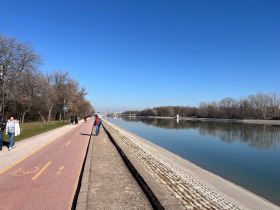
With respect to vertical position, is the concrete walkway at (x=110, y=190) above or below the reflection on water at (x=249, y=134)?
above

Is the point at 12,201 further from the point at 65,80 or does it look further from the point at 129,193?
the point at 65,80

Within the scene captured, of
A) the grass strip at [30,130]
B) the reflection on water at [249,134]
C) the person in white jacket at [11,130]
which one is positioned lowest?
the reflection on water at [249,134]

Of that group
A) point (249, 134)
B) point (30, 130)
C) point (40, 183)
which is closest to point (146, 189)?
point (40, 183)

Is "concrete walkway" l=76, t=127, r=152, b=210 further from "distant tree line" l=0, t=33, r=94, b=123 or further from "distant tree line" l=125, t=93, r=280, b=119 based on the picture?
"distant tree line" l=125, t=93, r=280, b=119

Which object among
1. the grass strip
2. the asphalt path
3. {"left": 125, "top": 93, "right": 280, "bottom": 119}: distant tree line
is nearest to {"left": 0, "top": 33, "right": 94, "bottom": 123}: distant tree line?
the grass strip

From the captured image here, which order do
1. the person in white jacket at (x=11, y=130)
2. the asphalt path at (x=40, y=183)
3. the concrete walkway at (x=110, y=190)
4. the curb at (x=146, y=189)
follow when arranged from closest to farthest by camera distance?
the curb at (x=146, y=189) < the concrete walkway at (x=110, y=190) < the asphalt path at (x=40, y=183) < the person in white jacket at (x=11, y=130)

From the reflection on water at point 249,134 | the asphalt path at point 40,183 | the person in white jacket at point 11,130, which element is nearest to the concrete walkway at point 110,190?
the asphalt path at point 40,183

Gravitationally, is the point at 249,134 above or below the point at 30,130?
below

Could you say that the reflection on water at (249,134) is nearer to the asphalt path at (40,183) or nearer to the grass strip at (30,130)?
the asphalt path at (40,183)

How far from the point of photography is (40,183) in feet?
16.8

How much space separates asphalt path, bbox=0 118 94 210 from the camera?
4043 millimetres

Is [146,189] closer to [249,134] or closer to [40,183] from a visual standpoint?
[40,183]

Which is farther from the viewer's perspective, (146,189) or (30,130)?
(30,130)

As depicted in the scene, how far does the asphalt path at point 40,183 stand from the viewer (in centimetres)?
404
